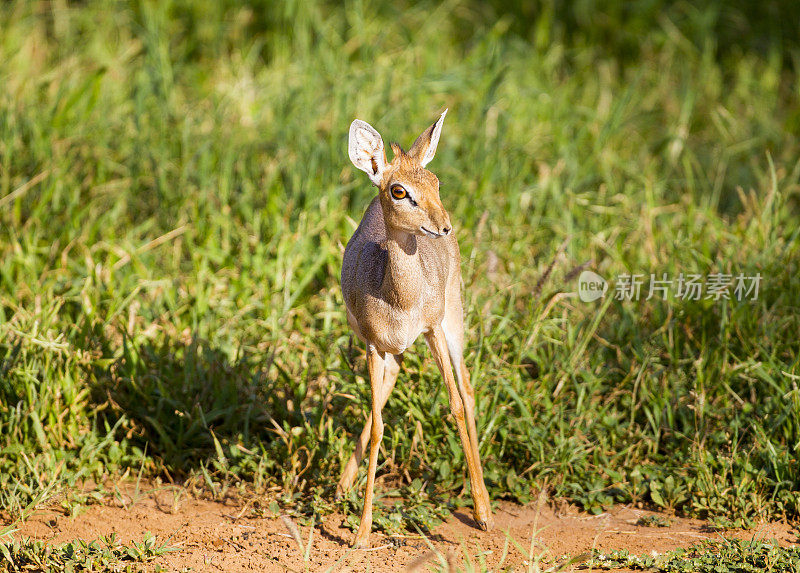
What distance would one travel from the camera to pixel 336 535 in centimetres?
313

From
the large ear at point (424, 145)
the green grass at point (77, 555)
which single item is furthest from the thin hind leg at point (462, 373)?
the green grass at point (77, 555)

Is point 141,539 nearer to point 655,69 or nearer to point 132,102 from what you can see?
point 132,102

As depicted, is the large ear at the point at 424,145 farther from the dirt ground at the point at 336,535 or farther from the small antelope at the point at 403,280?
the dirt ground at the point at 336,535

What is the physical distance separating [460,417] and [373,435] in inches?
11.5

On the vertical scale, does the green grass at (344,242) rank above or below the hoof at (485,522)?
above

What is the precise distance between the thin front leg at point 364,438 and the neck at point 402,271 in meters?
0.49

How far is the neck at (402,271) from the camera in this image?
106 inches

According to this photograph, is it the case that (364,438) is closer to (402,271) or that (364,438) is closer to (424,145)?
(402,271)

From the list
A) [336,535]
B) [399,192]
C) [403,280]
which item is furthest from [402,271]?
[336,535]

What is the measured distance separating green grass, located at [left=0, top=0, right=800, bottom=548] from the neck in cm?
86

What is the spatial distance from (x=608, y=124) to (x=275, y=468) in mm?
2964

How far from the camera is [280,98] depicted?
5.45 metres

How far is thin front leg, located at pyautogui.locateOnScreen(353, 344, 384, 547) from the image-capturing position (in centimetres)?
294

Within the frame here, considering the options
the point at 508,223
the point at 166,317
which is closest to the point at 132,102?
the point at 166,317
